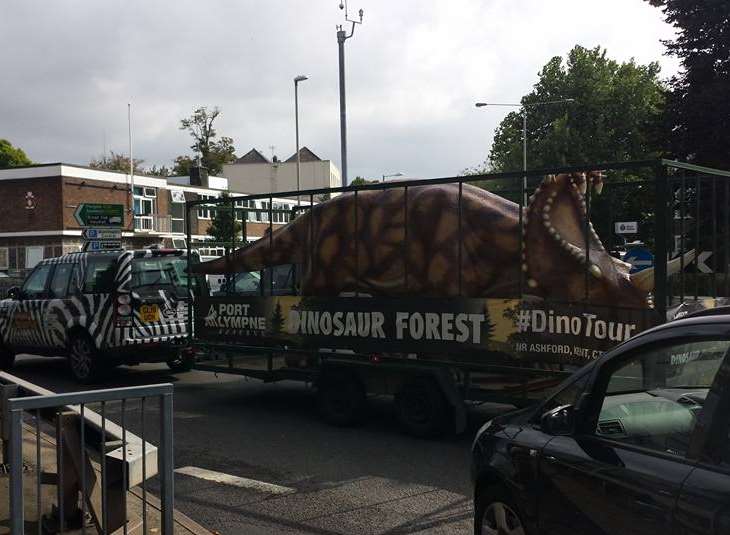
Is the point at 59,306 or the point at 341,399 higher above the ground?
the point at 59,306

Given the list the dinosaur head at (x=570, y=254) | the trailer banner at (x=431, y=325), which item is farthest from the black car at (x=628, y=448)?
the dinosaur head at (x=570, y=254)

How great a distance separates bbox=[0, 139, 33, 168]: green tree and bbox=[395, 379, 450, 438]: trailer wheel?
6663 centimetres

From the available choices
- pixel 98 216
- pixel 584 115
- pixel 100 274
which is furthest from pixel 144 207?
pixel 100 274

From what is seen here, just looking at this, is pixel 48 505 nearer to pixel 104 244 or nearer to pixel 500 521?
pixel 500 521

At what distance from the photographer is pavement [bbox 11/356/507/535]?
557cm

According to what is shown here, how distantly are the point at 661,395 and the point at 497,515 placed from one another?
107 centimetres

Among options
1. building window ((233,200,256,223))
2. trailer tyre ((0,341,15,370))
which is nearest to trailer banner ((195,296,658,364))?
building window ((233,200,256,223))

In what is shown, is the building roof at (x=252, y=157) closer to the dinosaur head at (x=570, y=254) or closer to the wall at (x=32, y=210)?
the wall at (x=32, y=210)

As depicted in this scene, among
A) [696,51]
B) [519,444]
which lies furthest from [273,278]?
[696,51]

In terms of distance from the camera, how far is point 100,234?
1878 cm

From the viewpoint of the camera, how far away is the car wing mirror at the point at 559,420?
12.0ft

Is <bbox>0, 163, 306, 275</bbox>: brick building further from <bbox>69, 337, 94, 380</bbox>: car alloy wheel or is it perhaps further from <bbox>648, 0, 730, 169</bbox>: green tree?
<bbox>69, 337, 94, 380</bbox>: car alloy wheel

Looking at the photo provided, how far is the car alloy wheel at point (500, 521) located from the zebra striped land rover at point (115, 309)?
7.71m

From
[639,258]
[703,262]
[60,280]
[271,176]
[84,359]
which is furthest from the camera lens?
[271,176]
